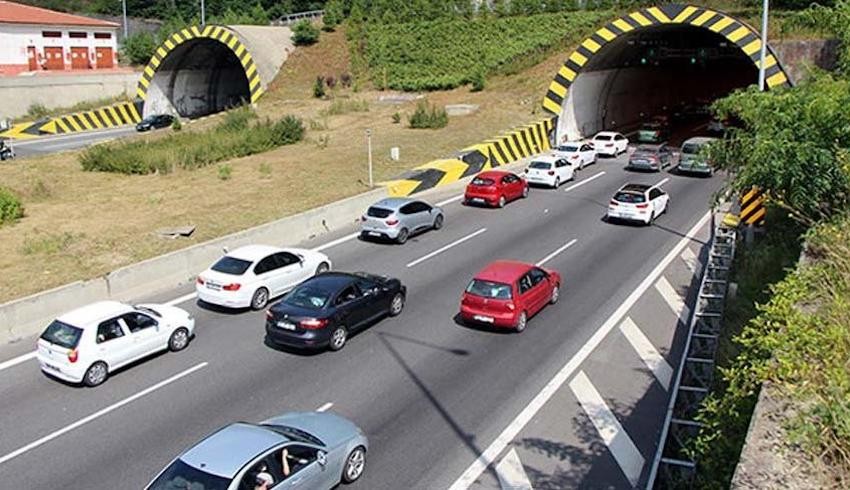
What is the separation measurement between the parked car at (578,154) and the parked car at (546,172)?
6.86ft

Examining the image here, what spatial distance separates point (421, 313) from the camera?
1845 centimetres

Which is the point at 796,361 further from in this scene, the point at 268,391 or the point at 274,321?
the point at 274,321

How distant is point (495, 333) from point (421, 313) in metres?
2.14

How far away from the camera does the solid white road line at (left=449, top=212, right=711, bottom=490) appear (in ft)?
38.1

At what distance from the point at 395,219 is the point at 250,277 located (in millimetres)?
6767

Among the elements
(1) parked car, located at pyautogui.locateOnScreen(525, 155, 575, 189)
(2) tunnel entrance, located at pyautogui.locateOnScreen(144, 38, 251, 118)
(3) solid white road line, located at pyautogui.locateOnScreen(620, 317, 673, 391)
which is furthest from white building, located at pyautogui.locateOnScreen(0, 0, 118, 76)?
(3) solid white road line, located at pyautogui.locateOnScreen(620, 317, 673, 391)

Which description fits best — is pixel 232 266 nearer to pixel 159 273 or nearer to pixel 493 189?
pixel 159 273

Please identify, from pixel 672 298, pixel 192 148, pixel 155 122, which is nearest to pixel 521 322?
pixel 672 298

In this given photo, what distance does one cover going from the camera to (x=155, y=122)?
52.8 metres

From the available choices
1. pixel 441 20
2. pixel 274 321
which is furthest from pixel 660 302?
pixel 441 20

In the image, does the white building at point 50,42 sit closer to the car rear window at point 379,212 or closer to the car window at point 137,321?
the car rear window at point 379,212

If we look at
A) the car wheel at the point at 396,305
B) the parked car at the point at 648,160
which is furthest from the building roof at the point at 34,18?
the car wheel at the point at 396,305

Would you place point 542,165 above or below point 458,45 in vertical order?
below

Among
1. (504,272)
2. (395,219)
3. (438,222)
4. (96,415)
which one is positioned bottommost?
(96,415)
